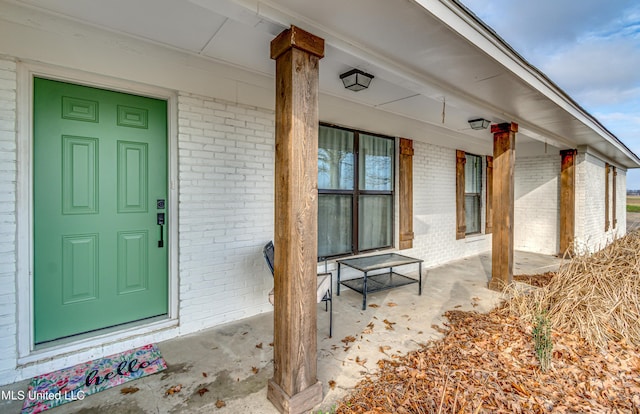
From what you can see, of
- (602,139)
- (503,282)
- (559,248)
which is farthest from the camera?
(559,248)

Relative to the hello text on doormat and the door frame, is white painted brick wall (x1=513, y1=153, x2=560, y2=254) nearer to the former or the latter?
the hello text on doormat

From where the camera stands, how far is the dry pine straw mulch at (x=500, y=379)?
6.21 ft

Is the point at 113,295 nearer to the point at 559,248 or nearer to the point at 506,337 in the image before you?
the point at 506,337

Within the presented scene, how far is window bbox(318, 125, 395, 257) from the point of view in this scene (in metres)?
4.10

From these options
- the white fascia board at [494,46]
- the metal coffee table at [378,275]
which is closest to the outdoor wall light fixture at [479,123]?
the white fascia board at [494,46]

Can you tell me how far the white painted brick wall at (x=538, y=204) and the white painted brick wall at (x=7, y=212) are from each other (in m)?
8.87

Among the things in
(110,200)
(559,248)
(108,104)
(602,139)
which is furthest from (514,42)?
(559,248)

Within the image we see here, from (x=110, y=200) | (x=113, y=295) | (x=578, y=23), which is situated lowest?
(x=113, y=295)

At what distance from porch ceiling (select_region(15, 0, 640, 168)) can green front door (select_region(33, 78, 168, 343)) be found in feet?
2.25

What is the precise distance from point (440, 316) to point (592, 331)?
1.28m

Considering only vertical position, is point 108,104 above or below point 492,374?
above

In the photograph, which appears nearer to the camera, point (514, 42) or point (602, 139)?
point (514, 42)

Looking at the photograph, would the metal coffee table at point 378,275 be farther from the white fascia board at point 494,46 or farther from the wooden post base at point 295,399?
the white fascia board at point 494,46

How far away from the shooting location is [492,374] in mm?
2191
